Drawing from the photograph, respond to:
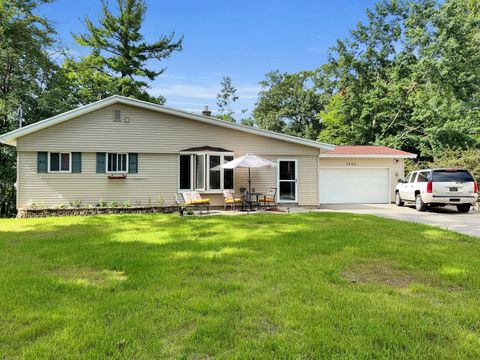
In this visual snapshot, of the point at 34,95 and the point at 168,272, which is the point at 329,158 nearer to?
the point at 168,272

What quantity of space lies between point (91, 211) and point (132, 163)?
2.54 metres

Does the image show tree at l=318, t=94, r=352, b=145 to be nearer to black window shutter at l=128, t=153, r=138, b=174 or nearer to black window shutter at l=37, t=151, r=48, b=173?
black window shutter at l=128, t=153, r=138, b=174

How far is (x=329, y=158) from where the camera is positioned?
A: 58.4 feet

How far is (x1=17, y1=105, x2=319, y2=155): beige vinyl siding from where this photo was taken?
43.8 ft

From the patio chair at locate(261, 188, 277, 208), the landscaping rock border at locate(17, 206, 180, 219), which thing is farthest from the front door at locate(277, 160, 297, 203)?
the landscaping rock border at locate(17, 206, 180, 219)

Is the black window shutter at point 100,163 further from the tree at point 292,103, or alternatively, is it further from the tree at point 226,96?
the tree at point 226,96

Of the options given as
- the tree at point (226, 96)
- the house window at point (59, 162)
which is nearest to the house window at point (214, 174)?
the house window at point (59, 162)

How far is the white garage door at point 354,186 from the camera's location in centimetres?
1809

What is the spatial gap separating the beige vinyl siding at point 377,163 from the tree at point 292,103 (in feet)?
53.4

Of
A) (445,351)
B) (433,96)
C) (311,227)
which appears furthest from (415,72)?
(445,351)

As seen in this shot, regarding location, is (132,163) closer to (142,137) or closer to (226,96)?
(142,137)

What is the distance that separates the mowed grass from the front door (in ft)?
24.9

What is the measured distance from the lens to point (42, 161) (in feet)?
43.4

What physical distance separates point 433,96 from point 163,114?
61.6ft
